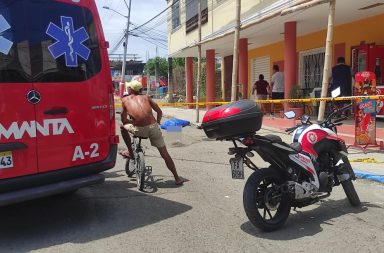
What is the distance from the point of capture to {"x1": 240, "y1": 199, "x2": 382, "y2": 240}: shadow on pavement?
189 inches

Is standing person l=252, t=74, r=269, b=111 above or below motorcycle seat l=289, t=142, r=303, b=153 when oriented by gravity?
above

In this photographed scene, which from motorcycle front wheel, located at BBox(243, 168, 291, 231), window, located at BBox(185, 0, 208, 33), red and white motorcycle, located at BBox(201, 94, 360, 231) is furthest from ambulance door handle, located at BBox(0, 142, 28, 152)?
window, located at BBox(185, 0, 208, 33)

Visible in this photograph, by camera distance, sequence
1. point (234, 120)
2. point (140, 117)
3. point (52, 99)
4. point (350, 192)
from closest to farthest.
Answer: point (234, 120), point (52, 99), point (350, 192), point (140, 117)

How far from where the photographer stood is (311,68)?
18219 mm

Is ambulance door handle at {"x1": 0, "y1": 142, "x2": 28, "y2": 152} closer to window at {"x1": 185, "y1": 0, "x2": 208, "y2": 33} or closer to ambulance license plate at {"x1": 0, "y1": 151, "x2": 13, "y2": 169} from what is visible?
ambulance license plate at {"x1": 0, "y1": 151, "x2": 13, "y2": 169}

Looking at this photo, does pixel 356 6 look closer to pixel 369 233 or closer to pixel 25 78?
pixel 369 233

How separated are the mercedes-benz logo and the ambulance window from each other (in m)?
0.12

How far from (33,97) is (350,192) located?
3709 mm

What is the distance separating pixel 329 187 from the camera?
5422mm

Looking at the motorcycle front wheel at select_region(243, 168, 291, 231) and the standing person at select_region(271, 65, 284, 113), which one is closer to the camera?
the motorcycle front wheel at select_region(243, 168, 291, 231)

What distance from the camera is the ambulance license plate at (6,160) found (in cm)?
449

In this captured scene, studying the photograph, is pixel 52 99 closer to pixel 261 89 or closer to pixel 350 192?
pixel 350 192

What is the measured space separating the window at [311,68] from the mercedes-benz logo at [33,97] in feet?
45.9

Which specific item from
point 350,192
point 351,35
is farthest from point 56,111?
point 351,35
